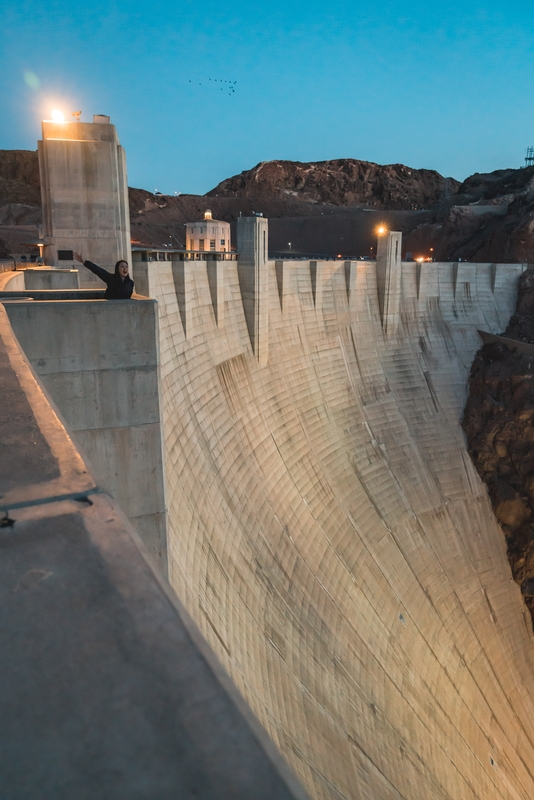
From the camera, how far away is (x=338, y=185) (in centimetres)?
9519

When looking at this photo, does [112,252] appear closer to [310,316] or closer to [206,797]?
[310,316]

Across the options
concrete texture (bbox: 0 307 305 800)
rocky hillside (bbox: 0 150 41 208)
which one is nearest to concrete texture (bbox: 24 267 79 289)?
concrete texture (bbox: 0 307 305 800)

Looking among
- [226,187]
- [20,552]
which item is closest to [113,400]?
[20,552]

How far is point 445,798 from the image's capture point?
1488cm

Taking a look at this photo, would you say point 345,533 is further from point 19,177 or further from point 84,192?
point 19,177

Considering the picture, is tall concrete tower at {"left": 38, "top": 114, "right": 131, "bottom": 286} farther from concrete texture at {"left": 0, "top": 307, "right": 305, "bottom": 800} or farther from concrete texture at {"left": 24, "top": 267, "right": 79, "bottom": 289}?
concrete texture at {"left": 0, "top": 307, "right": 305, "bottom": 800}

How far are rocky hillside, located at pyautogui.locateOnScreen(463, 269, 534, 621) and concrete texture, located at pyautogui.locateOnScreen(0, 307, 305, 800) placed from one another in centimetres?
2387

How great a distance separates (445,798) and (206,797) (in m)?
17.4

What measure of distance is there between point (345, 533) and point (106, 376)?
12313 millimetres

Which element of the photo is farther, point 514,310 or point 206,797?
point 514,310

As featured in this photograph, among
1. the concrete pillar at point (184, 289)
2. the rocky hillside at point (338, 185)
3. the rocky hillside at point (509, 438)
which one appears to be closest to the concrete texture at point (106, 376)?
the concrete pillar at point (184, 289)

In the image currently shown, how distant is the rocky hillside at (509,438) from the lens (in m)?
22.9

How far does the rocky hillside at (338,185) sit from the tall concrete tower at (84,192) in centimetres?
8342

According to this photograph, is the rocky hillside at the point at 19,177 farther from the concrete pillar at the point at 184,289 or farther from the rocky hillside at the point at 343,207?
the concrete pillar at the point at 184,289
